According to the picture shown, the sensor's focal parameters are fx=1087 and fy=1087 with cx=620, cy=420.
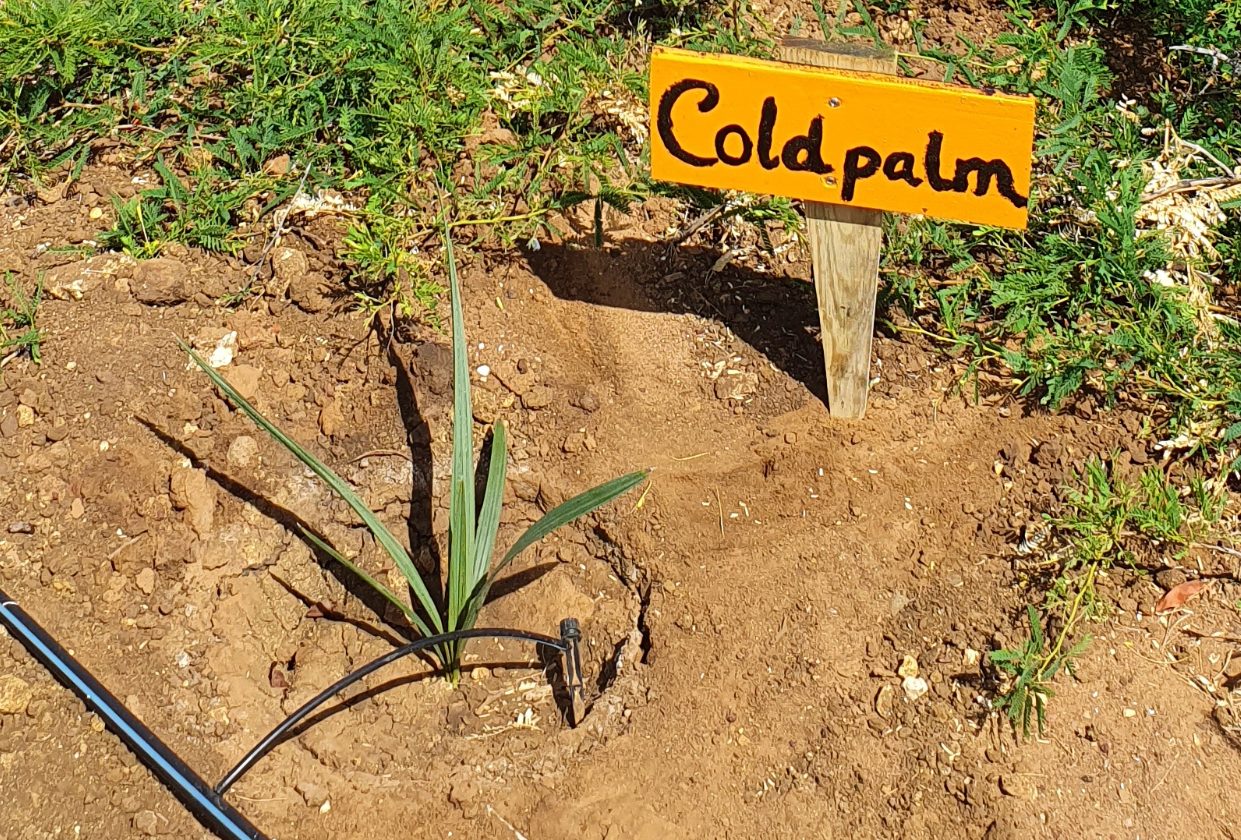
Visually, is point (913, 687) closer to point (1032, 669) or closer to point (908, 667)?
point (908, 667)

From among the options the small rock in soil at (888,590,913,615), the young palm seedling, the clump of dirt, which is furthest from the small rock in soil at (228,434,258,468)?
the small rock in soil at (888,590,913,615)

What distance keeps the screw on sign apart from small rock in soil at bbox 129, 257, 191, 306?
1.15m

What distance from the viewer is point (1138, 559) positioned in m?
1.96

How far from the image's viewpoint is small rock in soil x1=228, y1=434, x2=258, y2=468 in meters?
2.21

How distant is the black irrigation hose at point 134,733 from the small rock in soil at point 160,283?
0.71 m

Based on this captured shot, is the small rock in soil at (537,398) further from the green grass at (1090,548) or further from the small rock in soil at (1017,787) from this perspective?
the small rock in soil at (1017,787)

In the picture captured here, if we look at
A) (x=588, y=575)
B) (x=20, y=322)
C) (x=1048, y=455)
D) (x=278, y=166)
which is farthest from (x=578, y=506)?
(x=20, y=322)

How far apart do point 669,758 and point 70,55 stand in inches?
86.0

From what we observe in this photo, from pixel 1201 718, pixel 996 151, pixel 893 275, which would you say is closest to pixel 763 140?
pixel 996 151

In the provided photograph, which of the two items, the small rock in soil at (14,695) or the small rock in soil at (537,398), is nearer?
the small rock in soil at (14,695)

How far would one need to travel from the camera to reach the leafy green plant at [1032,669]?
71.2 inches

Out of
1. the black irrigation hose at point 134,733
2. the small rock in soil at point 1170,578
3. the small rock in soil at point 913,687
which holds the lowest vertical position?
the black irrigation hose at point 134,733

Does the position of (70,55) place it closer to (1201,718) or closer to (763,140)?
(763,140)

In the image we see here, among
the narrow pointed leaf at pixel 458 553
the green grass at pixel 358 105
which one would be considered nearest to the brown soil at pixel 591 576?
the green grass at pixel 358 105
